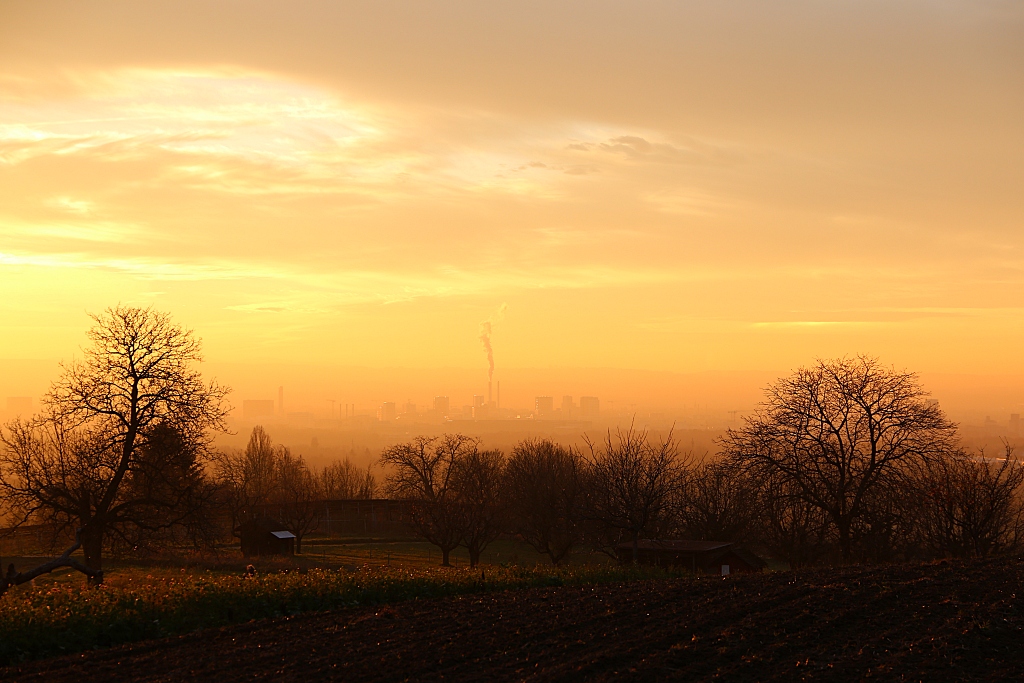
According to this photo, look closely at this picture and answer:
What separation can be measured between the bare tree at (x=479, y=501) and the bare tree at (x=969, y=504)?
61.4 feet

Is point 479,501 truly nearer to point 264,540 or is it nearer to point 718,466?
point 264,540

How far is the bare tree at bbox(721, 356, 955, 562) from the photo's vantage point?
30844mm

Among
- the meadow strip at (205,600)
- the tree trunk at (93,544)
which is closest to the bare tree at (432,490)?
the tree trunk at (93,544)

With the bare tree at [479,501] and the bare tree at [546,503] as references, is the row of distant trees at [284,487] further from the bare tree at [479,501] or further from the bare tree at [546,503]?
the bare tree at [546,503]

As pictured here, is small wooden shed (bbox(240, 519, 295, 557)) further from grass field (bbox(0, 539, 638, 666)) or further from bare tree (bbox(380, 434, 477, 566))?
grass field (bbox(0, 539, 638, 666))

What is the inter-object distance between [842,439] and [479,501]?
26.5m

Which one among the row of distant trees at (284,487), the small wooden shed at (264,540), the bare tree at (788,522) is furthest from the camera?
the row of distant trees at (284,487)

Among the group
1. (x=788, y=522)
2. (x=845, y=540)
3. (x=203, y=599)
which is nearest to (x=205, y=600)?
(x=203, y=599)

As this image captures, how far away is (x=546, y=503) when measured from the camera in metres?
49.0

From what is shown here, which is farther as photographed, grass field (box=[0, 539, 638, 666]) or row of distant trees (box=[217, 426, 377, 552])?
row of distant trees (box=[217, 426, 377, 552])

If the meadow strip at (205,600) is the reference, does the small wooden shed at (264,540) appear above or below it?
below

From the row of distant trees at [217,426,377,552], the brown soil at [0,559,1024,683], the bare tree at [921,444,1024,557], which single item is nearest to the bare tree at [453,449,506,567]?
the row of distant trees at [217,426,377,552]

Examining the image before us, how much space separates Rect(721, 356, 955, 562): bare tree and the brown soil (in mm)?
15373

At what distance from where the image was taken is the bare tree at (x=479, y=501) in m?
46.6
